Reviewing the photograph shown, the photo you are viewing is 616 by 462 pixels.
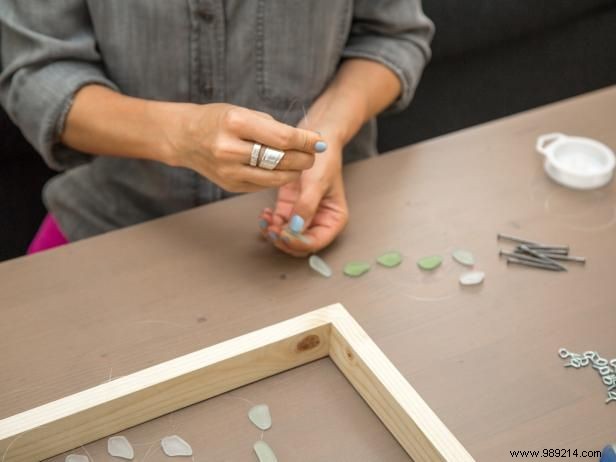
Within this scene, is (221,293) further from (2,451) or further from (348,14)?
(348,14)

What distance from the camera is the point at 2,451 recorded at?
25.8 inches

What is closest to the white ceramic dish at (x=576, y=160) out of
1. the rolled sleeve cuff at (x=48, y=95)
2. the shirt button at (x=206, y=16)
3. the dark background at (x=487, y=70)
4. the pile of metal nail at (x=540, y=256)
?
the pile of metal nail at (x=540, y=256)

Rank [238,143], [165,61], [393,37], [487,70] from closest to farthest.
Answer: [238,143] → [165,61] → [393,37] → [487,70]

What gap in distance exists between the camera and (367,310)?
32.3 inches

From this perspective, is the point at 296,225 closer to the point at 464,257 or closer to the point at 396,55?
the point at 464,257

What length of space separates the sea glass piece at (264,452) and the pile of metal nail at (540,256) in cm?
38

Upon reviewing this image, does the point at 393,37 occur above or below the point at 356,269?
above

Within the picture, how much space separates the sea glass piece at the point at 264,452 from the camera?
2.23 ft

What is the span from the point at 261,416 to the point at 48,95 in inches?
20.4

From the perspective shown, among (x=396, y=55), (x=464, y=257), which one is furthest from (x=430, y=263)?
(x=396, y=55)

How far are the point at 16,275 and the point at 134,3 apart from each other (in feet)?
1.27

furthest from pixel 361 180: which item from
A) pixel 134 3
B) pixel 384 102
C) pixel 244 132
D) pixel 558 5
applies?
pixel 558 5

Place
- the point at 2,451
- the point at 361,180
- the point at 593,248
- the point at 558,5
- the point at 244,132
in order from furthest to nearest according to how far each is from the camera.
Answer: the point at 558,5 → the point at 361,180 → the point at 593,248 → the point at 244,132 → the point at 2,451

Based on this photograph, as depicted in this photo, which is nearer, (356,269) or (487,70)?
(356,269)
